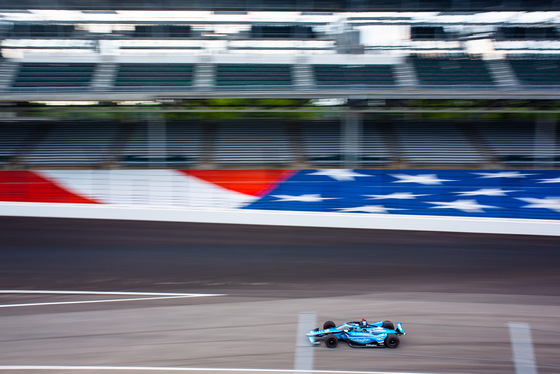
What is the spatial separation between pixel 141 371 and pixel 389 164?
9.78m

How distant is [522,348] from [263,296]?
10.6 ft

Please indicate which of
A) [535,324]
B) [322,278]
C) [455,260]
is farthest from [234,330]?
[455,260]

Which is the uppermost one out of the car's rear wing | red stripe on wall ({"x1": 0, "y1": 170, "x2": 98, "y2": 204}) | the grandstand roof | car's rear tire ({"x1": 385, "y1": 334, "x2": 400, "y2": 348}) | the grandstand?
the grandstand roof

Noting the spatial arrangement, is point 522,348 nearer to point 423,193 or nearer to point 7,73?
point 423,193

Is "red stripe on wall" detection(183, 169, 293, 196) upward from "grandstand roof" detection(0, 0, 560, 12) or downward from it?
downward

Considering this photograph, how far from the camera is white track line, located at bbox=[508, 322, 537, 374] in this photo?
13.6 feet

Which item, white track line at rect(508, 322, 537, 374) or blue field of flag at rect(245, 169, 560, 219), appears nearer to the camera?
white track line at rect(508, 322, 537, 374)

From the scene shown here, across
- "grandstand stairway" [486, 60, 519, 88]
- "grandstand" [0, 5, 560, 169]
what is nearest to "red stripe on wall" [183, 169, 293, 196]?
"grandstand" [0, 5, 560, 169]

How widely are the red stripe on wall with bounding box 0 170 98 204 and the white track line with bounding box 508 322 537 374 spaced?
885cm

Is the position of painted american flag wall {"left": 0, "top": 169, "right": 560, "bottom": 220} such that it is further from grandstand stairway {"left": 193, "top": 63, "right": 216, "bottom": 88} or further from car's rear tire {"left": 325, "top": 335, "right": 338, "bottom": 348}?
car's rear tire {"left": 325, "top": 335, "right": 338, "bottom": 348}

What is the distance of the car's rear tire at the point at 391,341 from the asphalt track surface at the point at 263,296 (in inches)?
3.7

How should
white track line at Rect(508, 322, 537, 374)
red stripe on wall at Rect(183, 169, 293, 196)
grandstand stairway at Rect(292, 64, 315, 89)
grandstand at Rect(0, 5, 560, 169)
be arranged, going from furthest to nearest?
1. grandstand stairway at Rect(292, 64, 315, 89)
2. grandstand at Rect(0, 5, 560, 169)
3. red stripe on wall at Rect(183, 169, 293, 196)
4. white track line at Rect(508, 322, 537, 374)

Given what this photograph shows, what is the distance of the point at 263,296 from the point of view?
18.0 ft

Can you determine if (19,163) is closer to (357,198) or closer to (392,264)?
(357,198)
